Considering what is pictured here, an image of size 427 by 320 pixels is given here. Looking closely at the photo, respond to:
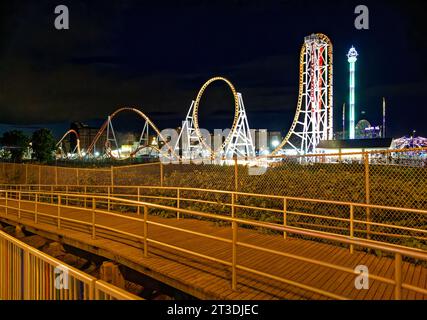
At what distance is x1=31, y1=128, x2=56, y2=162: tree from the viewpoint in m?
42.4

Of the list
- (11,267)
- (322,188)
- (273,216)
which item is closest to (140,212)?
(273,216)

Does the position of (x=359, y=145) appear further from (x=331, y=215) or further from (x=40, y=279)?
(x=40, y=279)

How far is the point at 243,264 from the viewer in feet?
17.0

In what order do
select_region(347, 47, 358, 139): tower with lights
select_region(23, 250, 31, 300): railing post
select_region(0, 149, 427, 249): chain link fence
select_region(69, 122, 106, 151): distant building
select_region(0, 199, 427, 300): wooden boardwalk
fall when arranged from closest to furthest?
select_region(23, 250, 31, 300): railing post < select_region(0, 199, 427, 300): wooden boardwalk < select_region(0, 149, 427, 249): chain link fence < select_region(347, 47, 358, 139): tower with lights < select_region(69, 122, 106, 151): distant building

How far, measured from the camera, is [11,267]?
13.5 feet

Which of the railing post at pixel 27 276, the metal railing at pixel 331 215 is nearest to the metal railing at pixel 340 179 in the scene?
the metal railing at pixel 331 215

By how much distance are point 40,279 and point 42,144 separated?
44.0 m

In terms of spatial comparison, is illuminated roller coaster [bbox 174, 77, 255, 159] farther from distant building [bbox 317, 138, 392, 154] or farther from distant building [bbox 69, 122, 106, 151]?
distant building [bbox 69, 122, 106, 151]

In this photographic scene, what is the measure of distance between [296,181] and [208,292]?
18.3 feet

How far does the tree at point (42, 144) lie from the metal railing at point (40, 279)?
42.6 meters

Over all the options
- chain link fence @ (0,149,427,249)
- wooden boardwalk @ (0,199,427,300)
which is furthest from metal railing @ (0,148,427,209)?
wooden boardwalk @ (0,199,427,300)

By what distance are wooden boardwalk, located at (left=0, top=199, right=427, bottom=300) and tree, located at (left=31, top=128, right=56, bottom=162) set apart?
39.0 meters

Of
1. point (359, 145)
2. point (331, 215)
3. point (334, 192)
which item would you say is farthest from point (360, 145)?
point (331, 215)
